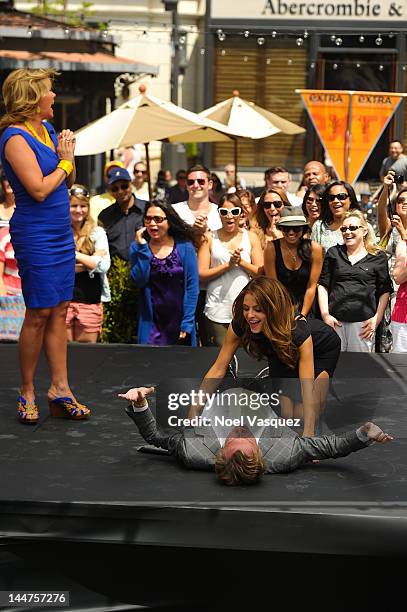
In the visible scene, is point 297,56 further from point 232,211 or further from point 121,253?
point 232,211

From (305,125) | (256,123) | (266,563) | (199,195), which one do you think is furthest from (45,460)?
(305,125)

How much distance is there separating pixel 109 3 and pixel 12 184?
51.1 ft

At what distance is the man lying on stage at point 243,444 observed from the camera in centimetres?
435

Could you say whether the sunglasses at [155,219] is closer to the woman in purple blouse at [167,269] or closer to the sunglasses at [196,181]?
the woman in purple blouse at [167,269]

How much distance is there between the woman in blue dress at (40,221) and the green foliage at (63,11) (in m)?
14.0

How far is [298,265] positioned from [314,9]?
13881 millimetres

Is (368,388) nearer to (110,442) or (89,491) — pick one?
(110,442)

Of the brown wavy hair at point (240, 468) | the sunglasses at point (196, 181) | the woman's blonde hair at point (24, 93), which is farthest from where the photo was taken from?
the sunglasses at point (196, 181)

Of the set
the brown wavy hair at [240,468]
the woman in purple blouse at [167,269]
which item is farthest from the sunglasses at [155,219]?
the brown wavy hair at [240,468]

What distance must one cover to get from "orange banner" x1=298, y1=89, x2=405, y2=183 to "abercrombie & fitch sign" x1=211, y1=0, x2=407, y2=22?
9.25 meters

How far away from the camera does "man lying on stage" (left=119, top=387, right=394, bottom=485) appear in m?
4.35

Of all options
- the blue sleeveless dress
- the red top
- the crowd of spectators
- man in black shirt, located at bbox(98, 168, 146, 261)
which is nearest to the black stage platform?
the blue sleeveless dress

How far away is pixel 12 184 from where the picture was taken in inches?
194

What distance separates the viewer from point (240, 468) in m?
4.32
